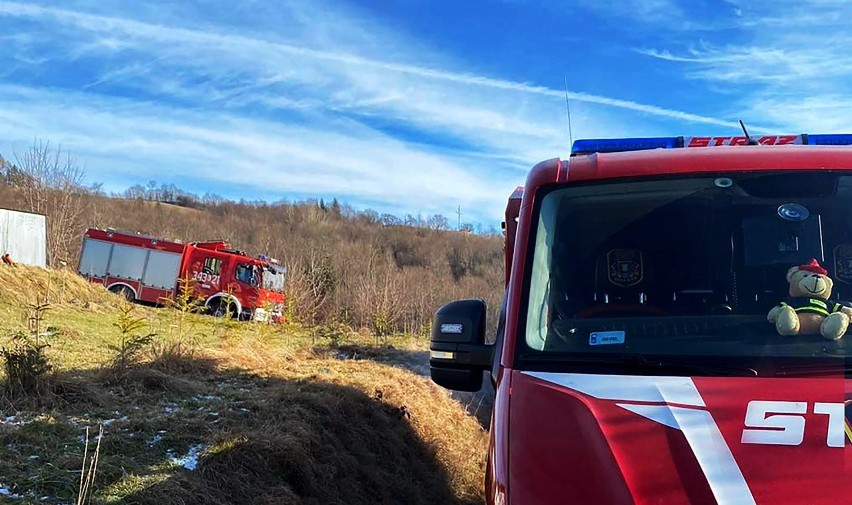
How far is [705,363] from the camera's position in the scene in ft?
7.77

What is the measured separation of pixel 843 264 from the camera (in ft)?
9.26

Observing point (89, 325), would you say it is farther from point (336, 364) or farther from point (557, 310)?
point (557, 310)

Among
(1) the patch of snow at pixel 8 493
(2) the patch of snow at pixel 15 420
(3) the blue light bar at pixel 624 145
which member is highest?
(3) the blue light bar at pixel 624 145

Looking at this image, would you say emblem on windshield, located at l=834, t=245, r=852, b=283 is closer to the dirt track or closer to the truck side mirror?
the truck side mirror

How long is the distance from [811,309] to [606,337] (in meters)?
0.78

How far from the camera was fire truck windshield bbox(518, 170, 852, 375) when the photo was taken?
8.71 ft

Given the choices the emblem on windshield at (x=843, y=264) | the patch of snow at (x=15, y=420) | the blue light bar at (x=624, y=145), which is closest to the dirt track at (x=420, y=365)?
the patch of snow at (x=15, y=420)

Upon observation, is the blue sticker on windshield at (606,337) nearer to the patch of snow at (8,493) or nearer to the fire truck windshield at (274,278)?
the patch of snow at (8,493)

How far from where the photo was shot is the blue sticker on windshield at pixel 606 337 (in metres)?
2.59

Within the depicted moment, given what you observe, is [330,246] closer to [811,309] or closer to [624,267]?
[624,267]

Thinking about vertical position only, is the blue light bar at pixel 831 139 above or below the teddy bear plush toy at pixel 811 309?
above

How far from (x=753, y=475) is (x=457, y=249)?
7901 centimetres

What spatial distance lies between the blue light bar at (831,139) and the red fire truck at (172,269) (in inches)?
939

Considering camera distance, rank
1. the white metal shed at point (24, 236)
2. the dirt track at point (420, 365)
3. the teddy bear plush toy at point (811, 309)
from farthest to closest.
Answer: the white metal shed at point (24, 236) → the dirt track at point (420, 365) → the teddy bear plush toy at point (811, 309)
